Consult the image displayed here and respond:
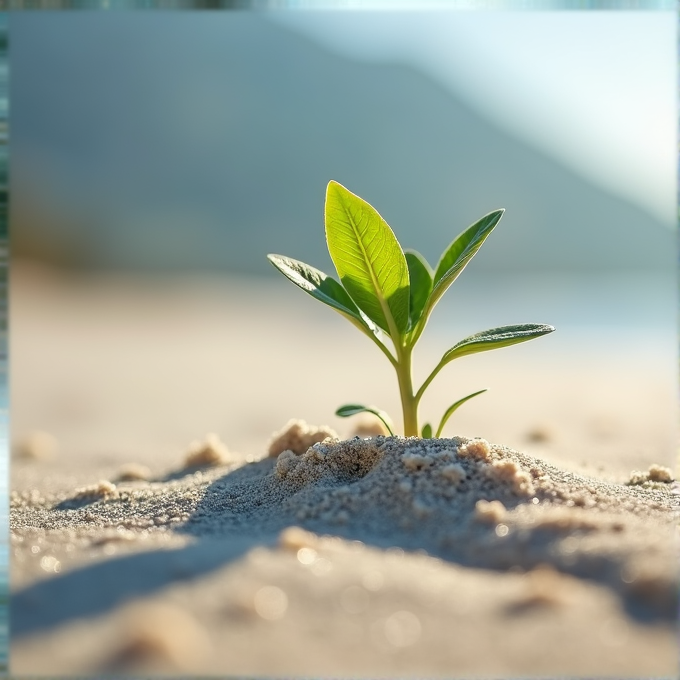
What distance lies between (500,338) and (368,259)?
15.1 inches

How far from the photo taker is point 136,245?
24359mm

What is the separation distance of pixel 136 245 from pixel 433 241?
10377 millimetres

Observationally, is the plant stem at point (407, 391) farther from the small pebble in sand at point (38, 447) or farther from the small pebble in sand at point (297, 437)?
the small pebble in sand at point (38, 447)

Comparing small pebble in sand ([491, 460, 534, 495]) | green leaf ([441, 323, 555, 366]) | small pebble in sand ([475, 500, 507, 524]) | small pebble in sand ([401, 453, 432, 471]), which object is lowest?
small pebble in sand ([475, 500, 507, 524])

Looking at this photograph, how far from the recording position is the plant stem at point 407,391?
1.90 meters

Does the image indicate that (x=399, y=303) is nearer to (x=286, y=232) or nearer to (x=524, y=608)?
(x=524, y=608)

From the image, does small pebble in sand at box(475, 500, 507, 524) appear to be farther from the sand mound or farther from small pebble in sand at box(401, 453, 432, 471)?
small pebble in sand at box(401, 453, 432, 471)

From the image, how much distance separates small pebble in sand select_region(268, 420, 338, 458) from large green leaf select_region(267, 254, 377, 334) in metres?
0.37

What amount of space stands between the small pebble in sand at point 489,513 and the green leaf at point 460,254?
569 mm

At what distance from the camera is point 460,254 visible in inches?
75.2

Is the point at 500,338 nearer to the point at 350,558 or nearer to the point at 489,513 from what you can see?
the point at 489,513

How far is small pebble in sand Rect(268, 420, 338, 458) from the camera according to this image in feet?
6.91

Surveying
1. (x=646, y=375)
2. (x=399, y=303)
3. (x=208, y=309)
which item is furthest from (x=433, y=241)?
(x=399, y=303)

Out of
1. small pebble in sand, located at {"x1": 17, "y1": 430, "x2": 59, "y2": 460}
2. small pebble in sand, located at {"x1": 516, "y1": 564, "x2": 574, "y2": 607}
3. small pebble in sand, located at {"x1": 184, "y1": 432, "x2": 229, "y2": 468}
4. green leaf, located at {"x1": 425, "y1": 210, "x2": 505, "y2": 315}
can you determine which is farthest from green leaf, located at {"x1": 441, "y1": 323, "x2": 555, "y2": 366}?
small pebble in sand, located at {"x1": 17, "y1": 430, "x2": 59, "y2": 460}
